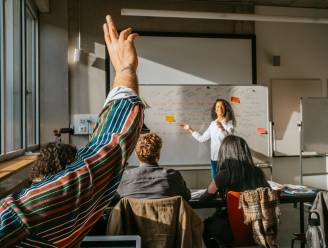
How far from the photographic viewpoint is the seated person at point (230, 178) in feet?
8.47

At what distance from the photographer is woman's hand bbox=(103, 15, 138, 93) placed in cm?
48

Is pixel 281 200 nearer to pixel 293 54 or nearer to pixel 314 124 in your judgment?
pixel 314 124

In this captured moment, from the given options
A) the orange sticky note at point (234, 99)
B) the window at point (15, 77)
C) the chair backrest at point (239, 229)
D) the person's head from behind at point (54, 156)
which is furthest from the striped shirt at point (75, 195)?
the orange sticky note at point (234, 99)

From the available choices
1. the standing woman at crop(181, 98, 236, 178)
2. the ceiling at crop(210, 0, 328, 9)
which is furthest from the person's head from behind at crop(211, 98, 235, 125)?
the ceiling at crop(210, 0, 328, 9)

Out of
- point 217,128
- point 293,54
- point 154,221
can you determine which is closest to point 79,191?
point 154,221

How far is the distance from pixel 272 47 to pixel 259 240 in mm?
3690

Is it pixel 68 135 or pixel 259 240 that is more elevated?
pixel 68 135

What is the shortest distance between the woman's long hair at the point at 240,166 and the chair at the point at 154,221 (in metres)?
0.67

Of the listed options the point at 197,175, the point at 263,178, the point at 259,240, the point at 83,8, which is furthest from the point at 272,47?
the point at 259,240

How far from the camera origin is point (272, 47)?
17.4ft

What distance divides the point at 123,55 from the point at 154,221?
65.3 inches

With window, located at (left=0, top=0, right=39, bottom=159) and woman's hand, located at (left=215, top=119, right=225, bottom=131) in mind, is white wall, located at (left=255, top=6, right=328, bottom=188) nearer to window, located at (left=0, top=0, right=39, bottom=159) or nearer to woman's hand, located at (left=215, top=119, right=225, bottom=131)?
woman's hand, located at (left=215, top=119, right=225, bottom=131)

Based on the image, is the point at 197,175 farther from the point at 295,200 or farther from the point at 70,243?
the point at 70,243

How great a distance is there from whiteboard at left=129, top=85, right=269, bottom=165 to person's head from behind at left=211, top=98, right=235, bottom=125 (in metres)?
0.16
